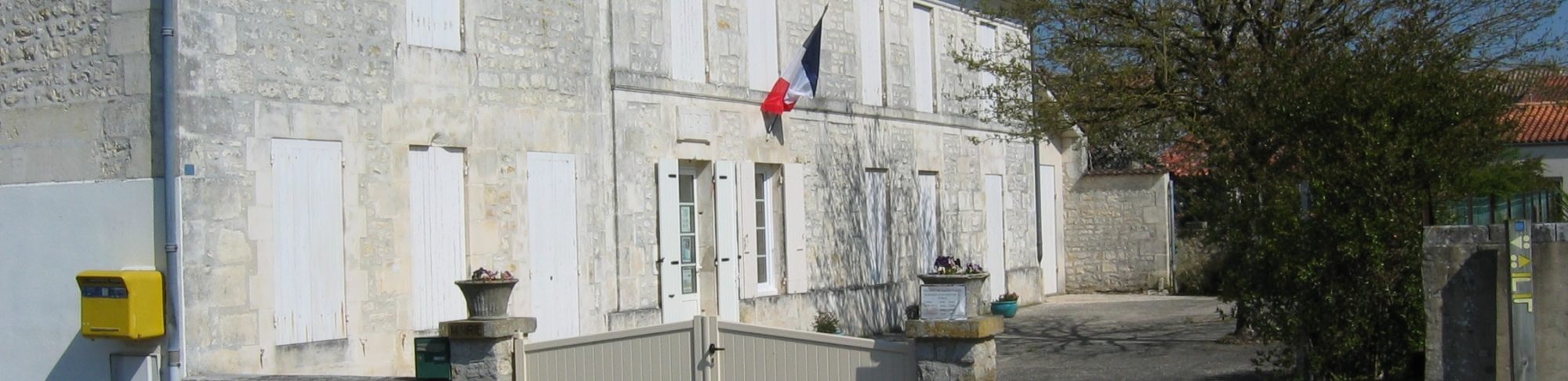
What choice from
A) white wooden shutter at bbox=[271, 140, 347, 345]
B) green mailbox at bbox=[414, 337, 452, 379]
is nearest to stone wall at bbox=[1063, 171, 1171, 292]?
white wooden shutter at bbox=[271, 140, 347, 345]

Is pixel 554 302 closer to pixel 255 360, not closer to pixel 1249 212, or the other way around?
pixel 255 360

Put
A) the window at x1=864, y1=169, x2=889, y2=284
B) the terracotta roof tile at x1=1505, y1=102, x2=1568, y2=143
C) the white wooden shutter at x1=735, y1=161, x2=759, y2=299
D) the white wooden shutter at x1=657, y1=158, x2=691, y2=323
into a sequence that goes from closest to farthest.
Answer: the white wooden shutter at x1=657, y1=158, x2=691, y2=323
the white wooden shutter at x1=735, y1=161, x2=759, y2=299
the window at x1=864, y1=169, x2=889, y2=284
the terracotta roof tile at x1=1505, y1=102, x2=1568, y2=143

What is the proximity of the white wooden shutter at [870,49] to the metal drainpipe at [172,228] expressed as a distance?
8.73 meters

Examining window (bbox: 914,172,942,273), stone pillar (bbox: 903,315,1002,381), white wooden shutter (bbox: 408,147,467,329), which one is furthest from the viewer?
window (bbox: 914,172,942,273)

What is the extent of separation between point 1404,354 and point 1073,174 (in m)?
14.8

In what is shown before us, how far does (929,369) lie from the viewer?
8469mm

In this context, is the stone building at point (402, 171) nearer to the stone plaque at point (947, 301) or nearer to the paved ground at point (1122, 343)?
the paved ground at point (1122, 343)

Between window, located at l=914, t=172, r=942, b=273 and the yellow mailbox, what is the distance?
9.95 meters

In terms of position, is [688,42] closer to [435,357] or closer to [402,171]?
[402,171]

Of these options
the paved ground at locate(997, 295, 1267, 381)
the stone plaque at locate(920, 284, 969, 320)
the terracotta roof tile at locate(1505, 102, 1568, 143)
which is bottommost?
the paved ground at locate(997, 295, 1267, 381)

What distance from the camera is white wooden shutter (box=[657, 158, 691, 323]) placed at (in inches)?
553

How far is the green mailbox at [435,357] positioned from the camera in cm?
973

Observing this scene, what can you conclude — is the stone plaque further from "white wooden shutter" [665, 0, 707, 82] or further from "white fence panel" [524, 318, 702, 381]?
"white wooden shutter" [665, 0, 707, 82]

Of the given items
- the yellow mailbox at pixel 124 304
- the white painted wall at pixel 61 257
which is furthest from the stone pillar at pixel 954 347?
the white painted wall at pixel 61 257
